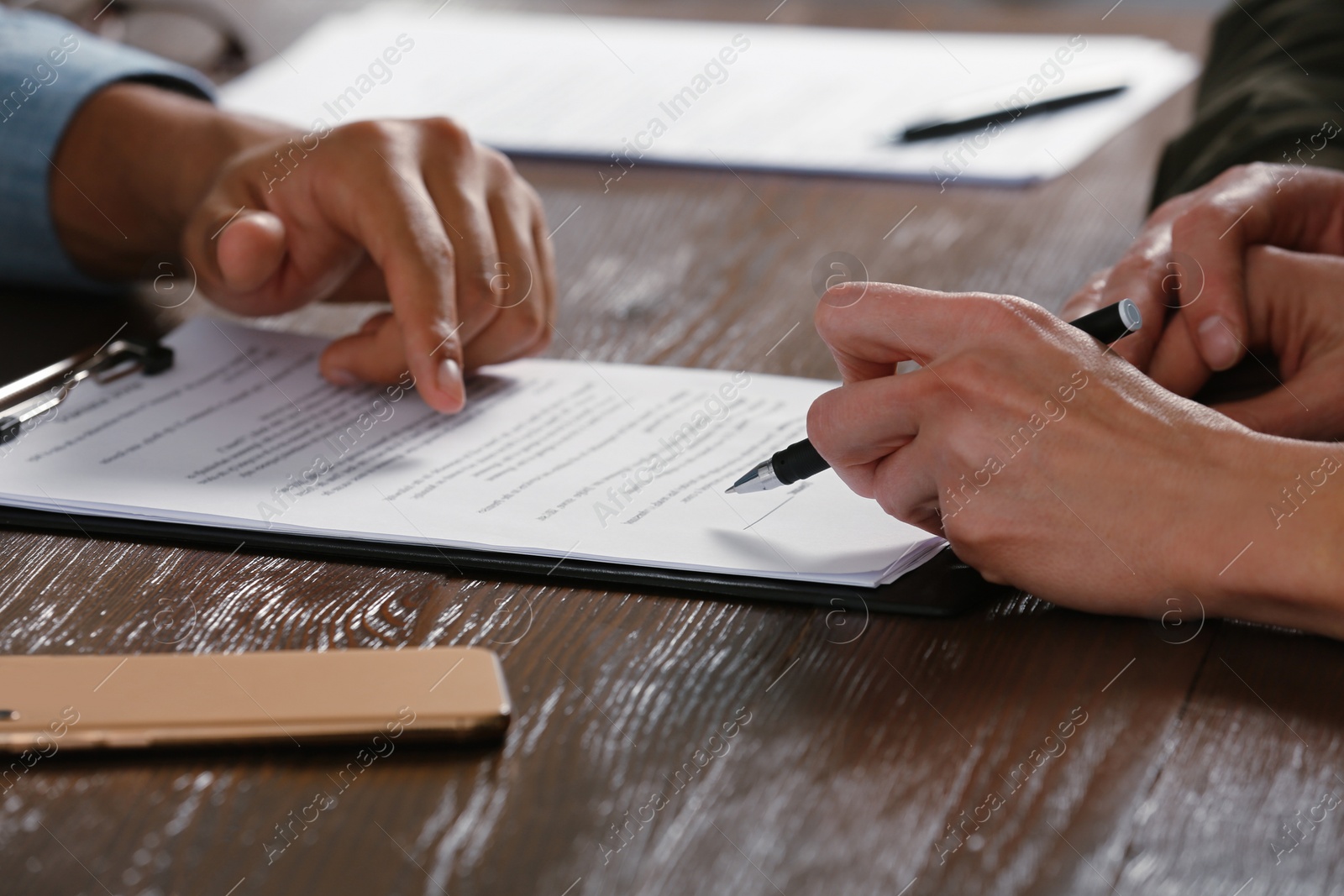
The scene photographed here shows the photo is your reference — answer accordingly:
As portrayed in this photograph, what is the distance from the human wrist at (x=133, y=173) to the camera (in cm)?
105

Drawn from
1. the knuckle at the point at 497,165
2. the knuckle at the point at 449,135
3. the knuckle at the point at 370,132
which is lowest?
the knuckle at the point at 497,165

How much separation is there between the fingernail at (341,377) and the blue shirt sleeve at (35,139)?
1.02ft

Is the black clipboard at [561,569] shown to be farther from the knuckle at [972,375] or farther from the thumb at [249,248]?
the thumb at [249,248]

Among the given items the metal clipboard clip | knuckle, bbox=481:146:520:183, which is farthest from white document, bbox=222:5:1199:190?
the metal clipboard clip

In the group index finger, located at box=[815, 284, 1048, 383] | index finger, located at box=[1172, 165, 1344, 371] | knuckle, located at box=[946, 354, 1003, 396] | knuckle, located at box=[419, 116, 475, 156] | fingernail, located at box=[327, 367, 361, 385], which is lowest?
index finger, located at box=[1172, 165, 1344, 371]

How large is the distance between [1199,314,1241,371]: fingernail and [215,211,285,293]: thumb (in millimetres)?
620

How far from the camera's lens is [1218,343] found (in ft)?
2.52

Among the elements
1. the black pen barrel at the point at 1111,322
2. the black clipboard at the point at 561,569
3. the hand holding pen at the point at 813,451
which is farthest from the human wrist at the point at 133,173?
the black pen barrel at the point at 1111,322

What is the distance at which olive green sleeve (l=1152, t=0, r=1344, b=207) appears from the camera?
3.40ft

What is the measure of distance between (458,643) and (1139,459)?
1.11 ft

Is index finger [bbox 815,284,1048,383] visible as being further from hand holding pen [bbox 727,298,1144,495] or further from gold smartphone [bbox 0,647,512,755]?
gold smartphone [bbox 0,647,512,755]

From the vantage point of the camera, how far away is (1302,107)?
1.07 metres

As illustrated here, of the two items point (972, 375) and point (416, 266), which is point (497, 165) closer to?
point (416, 266)

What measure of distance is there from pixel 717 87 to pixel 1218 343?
0.89 m
